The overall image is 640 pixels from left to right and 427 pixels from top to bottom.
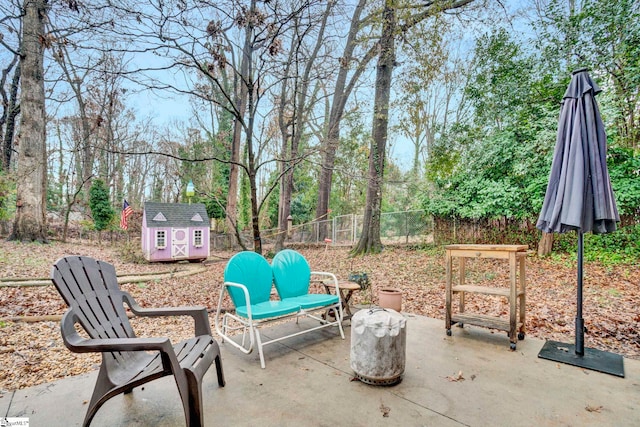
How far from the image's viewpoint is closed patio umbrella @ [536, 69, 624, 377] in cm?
265

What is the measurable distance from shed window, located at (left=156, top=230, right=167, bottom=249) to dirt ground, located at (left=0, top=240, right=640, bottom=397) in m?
1.62

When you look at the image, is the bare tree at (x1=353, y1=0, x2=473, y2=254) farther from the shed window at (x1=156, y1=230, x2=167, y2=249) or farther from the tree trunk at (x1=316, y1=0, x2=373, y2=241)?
the shed window at (x1=156, y1=230, x2=167, y2=249)

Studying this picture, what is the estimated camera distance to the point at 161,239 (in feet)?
35.1

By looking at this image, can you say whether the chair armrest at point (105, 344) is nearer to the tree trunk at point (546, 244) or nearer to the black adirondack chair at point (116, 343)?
the black adirondack chair at point (116, 343)

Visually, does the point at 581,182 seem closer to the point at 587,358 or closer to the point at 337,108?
the point at 587,358

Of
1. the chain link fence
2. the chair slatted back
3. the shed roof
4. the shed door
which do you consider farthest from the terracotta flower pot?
the shed roof

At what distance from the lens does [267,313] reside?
277 cm

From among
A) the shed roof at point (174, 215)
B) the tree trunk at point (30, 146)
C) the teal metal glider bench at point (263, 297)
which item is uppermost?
the tree trunk at point (30, 146)

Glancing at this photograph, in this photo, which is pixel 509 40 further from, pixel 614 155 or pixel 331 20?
pixel 331 20

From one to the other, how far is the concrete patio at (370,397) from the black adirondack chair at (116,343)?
277 millimetres

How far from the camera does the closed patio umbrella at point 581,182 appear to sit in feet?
8.70

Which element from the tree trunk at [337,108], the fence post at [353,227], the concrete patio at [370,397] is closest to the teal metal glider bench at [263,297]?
the concrete patio at [370,397]

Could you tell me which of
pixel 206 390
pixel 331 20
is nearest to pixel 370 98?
pixel 331 20

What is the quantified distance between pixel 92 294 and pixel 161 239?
31.1 feet
